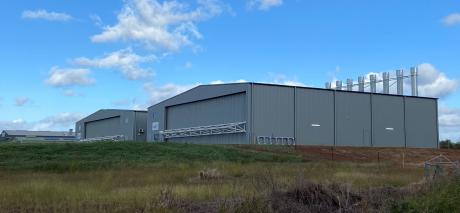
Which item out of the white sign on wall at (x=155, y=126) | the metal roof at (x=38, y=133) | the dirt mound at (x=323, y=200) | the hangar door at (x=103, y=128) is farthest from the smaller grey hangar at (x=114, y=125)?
the dirt mound at (x=323, y=200)

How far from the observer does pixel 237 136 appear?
6078 centimetres

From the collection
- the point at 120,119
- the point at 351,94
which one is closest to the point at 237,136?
the point at 351,94

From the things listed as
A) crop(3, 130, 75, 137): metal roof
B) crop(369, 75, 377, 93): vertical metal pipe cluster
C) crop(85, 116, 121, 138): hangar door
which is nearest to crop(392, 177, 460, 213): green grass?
crop(369, 75, 377, 93): vertical metal pipe cluster

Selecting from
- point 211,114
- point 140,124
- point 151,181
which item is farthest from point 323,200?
point 140,124

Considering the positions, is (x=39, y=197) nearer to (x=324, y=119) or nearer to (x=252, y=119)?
(x=252, y=119)

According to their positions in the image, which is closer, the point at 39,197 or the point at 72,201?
the point at 72,201

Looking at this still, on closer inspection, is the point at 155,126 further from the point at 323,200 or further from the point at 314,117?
the point at 323,200

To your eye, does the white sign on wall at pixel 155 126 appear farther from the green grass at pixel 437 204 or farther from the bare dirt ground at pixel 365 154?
the green grass at pixel 437 204

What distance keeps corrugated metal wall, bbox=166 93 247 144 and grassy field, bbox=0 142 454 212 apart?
15.5m

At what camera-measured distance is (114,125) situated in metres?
94.9

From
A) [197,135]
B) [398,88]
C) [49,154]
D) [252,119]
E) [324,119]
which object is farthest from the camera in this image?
[398,88]

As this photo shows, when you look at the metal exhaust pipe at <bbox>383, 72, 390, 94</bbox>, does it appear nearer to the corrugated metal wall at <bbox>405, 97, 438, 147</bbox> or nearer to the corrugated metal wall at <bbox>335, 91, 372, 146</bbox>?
the corrugated metal wall at <bbox>405, 97, 438, 147</bbox>

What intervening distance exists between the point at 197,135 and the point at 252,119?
12.6 meters

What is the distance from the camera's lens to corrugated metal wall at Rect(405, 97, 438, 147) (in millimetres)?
69500
